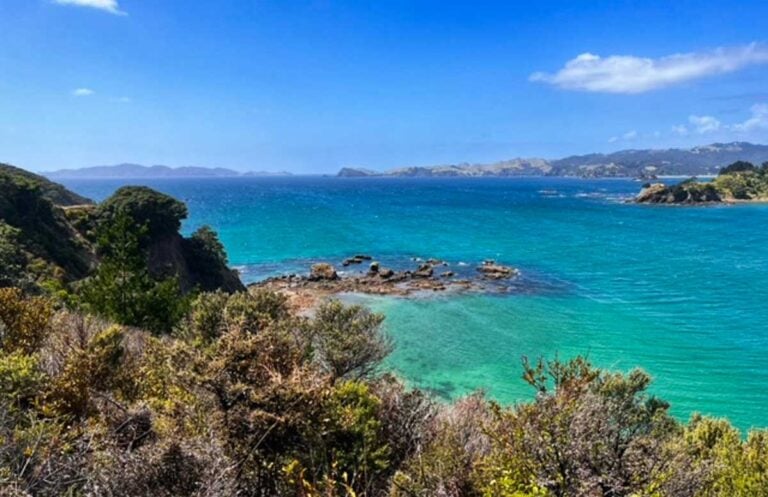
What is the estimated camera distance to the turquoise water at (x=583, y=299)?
102 ft

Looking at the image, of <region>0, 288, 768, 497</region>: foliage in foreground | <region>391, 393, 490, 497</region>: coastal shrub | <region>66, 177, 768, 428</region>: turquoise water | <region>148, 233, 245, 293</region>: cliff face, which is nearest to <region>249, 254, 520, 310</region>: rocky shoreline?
<region>66, 177, 768, 428</region>: turquoise water

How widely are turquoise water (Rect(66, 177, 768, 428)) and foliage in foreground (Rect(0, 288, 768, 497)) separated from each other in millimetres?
15124

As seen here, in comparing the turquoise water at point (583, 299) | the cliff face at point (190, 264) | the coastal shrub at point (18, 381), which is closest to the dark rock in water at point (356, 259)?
the turquoise water at point (583, 299)

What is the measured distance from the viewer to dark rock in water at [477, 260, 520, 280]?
57422mm

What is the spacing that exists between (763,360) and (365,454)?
3288cm

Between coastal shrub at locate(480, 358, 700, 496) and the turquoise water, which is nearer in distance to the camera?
coastal shrub at locate(480, 358, 700, 496)

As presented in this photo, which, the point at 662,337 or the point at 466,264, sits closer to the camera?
the point at 662,337

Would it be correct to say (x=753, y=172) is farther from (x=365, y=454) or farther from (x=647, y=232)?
(x=365, y=454)

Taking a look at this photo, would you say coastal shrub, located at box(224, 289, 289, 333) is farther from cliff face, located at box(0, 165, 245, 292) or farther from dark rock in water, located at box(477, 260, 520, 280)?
dark rock in water, located at box(477, 260, 520, 280)

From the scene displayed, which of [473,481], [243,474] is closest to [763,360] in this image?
[473,481]

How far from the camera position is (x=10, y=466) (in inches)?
345

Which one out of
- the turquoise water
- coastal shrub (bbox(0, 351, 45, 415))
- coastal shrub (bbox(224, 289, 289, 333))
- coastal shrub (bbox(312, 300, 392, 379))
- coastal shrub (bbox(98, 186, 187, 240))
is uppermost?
coastal shrub (bbox(98, 186, 187, 240))

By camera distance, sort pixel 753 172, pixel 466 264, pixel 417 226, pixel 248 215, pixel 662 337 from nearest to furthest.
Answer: pixel 662 337
pixel 466 264
pixel 417 226
pixel 248 215
pixel 753 172

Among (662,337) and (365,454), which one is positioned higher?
(365,454)
